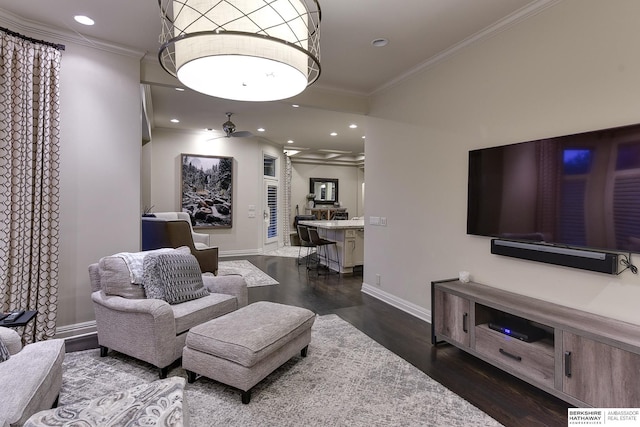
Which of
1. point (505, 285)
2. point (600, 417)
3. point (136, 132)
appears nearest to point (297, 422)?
point (600, 417)

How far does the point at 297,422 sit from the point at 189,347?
3.04 ft

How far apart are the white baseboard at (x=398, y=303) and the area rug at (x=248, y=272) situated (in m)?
1.61

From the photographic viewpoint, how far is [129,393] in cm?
140

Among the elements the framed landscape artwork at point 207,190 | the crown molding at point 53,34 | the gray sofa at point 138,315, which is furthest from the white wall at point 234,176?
the gray sofa at point 138,315

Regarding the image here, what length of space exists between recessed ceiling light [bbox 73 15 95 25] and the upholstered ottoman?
2.81m

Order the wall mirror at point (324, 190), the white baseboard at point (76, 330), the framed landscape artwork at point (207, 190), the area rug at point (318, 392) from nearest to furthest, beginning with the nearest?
the area rug at point (318, 392), the white baseboard at point (76, 330), the framed landscape artwork at point (207, 190), the wall mirror at point (324, 190)

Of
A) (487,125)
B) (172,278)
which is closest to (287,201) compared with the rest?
(172,278)

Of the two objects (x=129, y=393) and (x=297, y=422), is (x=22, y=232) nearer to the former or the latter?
(x=129, y=393)

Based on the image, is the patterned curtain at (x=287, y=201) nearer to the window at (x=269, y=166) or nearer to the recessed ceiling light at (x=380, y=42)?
the window at (x=269, y=166)

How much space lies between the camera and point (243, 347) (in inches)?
82.0

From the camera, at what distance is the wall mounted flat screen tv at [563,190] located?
2012mm

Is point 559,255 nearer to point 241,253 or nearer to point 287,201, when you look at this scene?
point 241,253

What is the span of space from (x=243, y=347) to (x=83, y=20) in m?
3.12

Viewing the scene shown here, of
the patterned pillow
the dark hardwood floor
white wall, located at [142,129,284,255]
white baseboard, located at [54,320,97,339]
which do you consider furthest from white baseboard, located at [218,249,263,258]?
the patterned pillow
